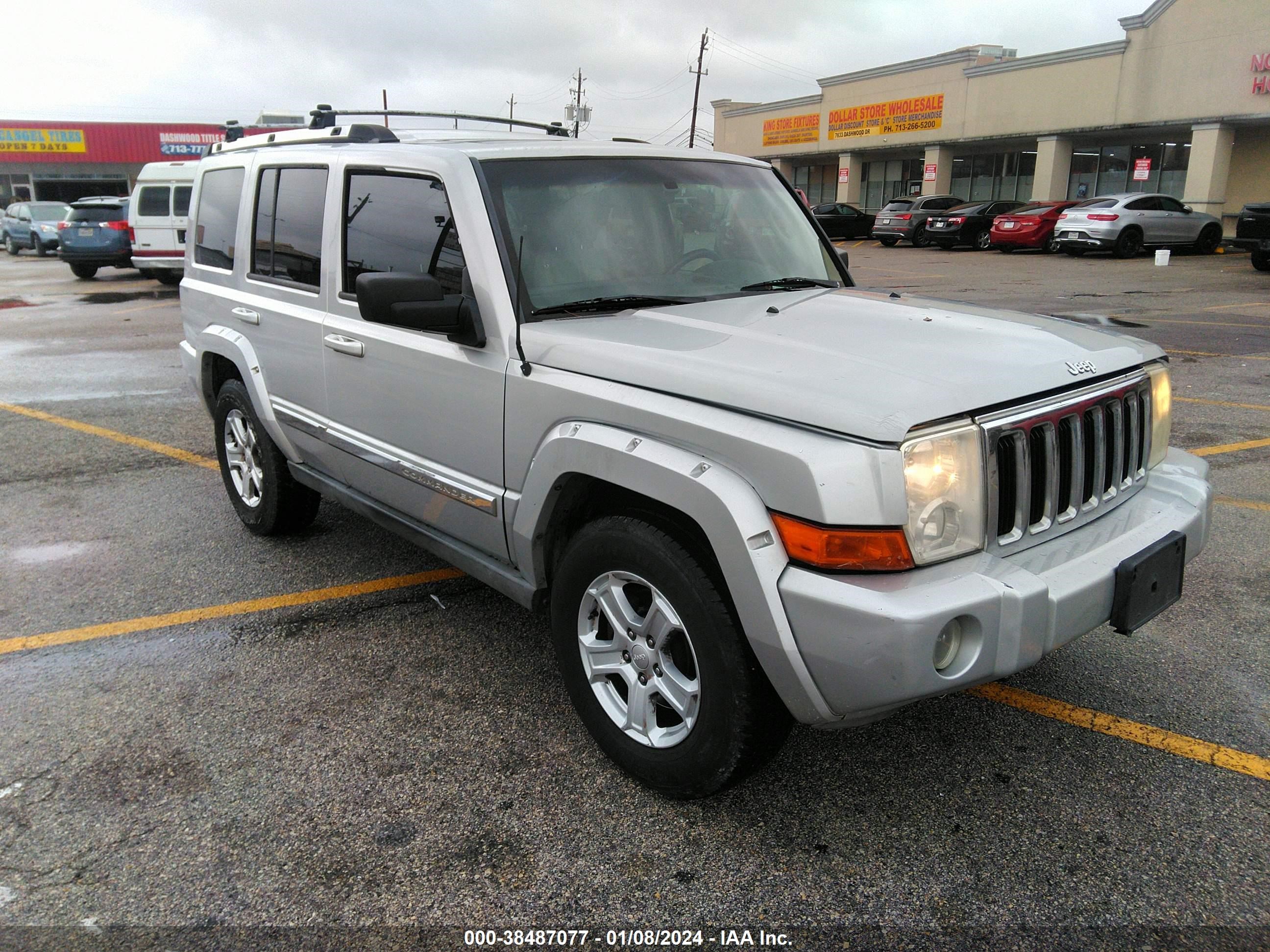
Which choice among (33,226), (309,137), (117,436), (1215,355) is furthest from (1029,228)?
(33,226)

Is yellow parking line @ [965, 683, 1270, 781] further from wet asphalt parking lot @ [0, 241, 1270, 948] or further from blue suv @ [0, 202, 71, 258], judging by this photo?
blue suv @ [0, 202, 71, 258]

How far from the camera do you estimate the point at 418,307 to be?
301 cm

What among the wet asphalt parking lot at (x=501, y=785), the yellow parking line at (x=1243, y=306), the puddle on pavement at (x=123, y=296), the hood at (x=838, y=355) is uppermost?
the hood at (x=838, y=355)

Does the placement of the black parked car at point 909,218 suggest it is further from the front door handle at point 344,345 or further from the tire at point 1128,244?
the front door handle at point 344,345

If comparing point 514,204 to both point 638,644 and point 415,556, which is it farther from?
point 415,556

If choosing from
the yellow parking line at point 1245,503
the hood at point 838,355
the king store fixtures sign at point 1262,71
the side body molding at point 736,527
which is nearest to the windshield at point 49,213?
the hood at point 838,355

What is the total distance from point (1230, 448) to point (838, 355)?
5198 mm

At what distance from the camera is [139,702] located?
3.46 meters

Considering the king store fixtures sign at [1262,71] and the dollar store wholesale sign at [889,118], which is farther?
the dollar store wholesale sign at [889,118]

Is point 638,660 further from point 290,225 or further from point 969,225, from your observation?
point 969,225

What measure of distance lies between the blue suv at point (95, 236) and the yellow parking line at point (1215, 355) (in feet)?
69.2

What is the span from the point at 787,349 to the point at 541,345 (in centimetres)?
77

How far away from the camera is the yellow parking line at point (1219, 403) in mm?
7695

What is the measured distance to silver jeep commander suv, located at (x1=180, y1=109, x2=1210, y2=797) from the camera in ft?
7.52
